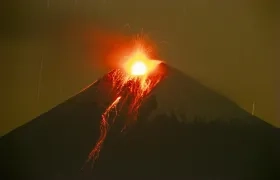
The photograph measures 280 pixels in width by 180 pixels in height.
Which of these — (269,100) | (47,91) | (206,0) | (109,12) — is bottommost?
(47,91)

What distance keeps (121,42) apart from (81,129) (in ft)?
1.09

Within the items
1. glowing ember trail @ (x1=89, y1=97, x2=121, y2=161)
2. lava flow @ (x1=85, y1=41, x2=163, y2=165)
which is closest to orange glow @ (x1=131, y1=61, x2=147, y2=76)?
lava flow @ (x1=85, y1=41, x2=163, y2=165)

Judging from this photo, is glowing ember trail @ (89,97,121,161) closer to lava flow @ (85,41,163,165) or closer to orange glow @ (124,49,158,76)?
lava flow @ (85,41,163,165)

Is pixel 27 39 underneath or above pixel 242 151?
above

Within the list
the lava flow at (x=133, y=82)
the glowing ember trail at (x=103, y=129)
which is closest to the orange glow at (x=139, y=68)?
the lava flow at (x=133, y=82)

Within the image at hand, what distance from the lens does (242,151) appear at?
3.93 ft

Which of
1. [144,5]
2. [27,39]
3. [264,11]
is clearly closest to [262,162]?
[264,11]

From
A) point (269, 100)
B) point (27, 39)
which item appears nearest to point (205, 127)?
point (269, 100)

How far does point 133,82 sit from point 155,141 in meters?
0.22

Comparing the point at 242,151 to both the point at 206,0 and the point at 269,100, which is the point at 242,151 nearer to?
the point at 269,100

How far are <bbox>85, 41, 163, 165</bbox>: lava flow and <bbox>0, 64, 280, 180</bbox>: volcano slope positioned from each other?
0.07ft

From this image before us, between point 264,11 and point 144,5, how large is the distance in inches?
17.2

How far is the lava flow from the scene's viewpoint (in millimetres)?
1209

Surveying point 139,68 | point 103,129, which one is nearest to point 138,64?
point 139,68
